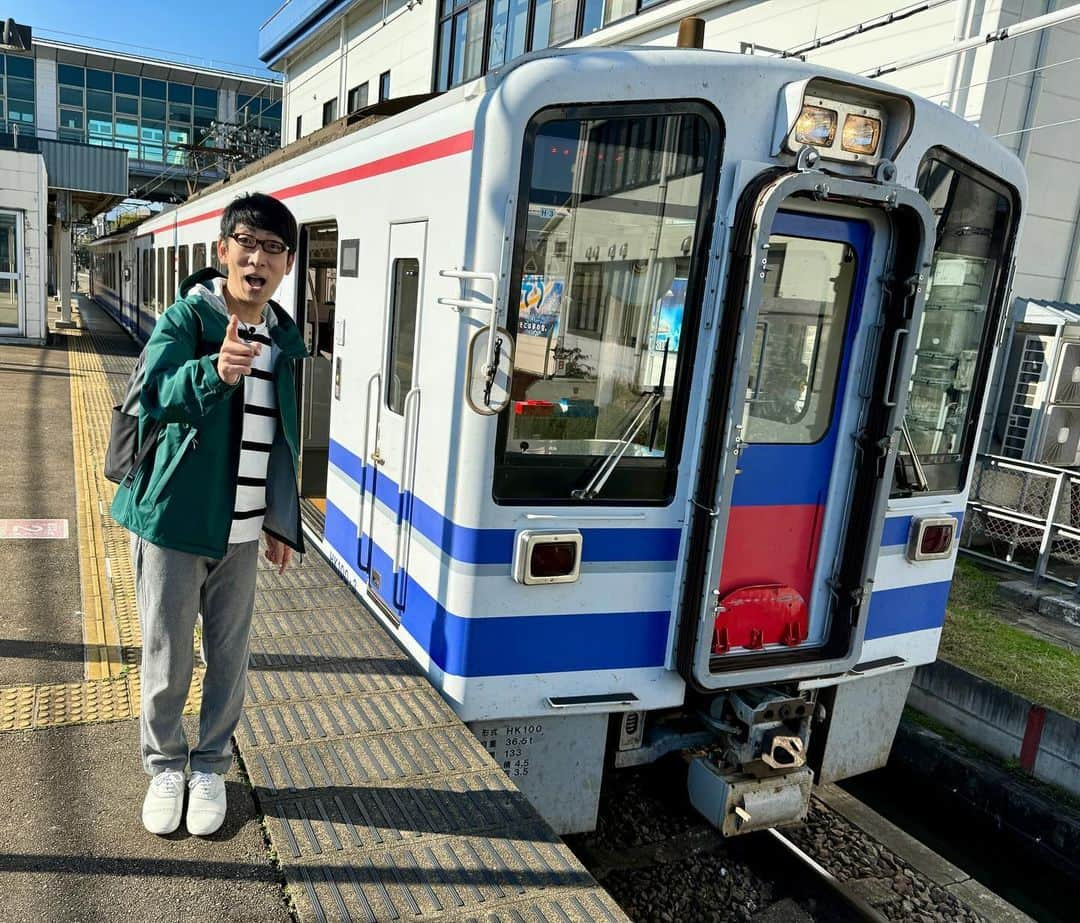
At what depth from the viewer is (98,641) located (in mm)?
4184

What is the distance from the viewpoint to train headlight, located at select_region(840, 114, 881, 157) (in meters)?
3.17

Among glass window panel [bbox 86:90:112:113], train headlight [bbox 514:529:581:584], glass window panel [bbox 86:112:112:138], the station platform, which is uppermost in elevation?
glass window panel [bbox 86:90:112:113]

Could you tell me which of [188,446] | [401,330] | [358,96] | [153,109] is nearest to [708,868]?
[401,330]

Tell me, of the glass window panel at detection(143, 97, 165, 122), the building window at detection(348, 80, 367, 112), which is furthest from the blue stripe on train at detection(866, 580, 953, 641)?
the glass window panel at detection(143, 97, 165, 122)

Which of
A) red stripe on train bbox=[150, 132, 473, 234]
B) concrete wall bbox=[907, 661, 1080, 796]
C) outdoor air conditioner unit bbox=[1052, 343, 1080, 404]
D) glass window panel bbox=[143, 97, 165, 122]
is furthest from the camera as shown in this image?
glass window panel bbox=[143, 97, 165, 122]

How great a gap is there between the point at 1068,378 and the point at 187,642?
7928 millimetres

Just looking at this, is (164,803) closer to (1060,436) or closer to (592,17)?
(1060,436)

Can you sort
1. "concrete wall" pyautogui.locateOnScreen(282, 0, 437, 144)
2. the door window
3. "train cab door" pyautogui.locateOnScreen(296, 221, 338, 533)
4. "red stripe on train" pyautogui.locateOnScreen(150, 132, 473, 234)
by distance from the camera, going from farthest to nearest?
the door window, "concrete wall" pyautogui.locateOnScreen(282, 0, 437, 144), "train cab door" pyautogui.locateOnScreen(296, 221, 338, 533), "red stripe on train" pyautogui.locateOnScreen(150, 132, 473, 234)

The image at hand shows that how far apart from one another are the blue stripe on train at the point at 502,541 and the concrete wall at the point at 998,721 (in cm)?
274

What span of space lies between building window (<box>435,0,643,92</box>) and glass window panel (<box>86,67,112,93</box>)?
27737 mm

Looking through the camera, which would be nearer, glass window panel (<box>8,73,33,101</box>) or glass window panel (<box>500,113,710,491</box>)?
glass window panel (<box>500,113,710,491</box>)

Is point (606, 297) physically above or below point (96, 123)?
below

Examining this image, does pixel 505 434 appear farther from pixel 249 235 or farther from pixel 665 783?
pixel 665 783

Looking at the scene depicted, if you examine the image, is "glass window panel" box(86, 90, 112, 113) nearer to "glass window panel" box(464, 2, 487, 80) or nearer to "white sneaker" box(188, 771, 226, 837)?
"glass window panel" box(464, 2, 487, 80)
